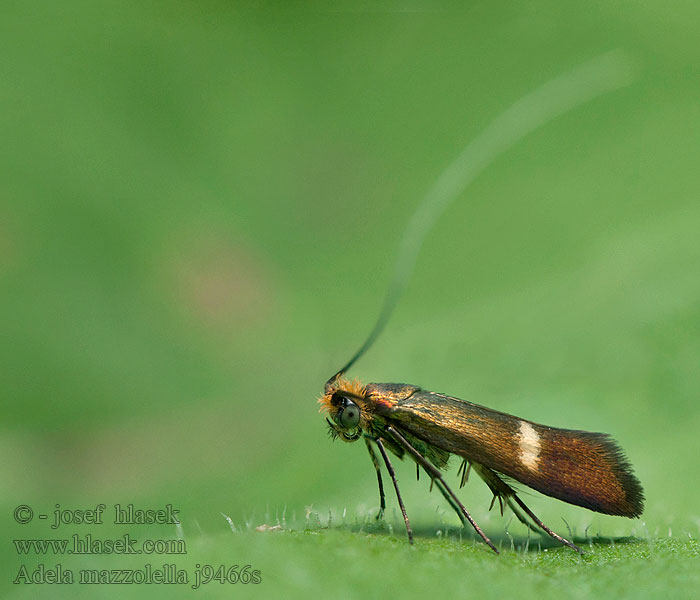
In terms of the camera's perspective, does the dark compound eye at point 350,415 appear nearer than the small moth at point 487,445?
No

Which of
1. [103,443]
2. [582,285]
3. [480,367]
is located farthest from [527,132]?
[103,443]

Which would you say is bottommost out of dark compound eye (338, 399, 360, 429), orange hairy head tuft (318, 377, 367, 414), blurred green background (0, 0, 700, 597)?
dark compound eye (338, 399, 360, 429)

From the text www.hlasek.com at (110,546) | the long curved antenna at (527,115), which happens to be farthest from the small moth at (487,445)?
the long curved antenna at (527,115)

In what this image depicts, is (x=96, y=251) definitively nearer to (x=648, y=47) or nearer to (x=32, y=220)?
(x=32, y=220)

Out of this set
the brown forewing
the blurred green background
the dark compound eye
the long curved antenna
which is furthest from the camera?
the long curved antenna

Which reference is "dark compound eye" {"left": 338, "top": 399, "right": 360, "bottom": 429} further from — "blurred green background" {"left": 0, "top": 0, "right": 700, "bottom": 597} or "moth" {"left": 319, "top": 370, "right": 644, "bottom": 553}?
"blurred green background" {"left": 0, "top": 0, "right": 700, "bottom": 597}

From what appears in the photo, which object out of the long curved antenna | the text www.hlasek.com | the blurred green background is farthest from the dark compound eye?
the long curved antenna

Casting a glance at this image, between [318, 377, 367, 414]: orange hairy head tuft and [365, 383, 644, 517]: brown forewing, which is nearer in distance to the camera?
[365, 383, 644, 517]: brown forewing

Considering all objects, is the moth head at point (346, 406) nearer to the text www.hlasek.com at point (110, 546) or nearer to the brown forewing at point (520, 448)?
the brown forewing at point (520, 448)
